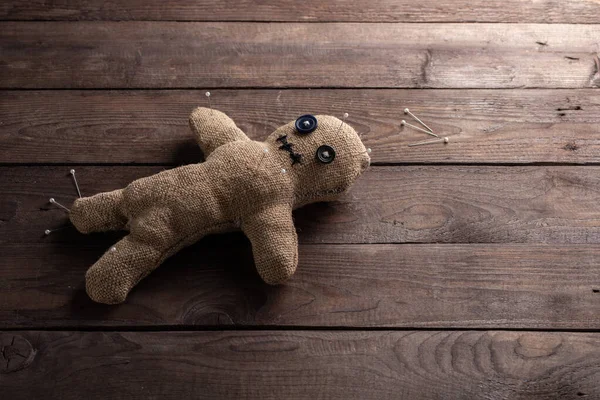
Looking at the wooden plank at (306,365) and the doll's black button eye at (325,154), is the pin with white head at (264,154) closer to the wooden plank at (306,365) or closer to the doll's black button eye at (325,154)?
the doll's black button eye at (325,154)

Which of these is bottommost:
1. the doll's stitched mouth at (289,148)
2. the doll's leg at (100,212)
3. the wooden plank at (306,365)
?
the wooden plank at (306,365)

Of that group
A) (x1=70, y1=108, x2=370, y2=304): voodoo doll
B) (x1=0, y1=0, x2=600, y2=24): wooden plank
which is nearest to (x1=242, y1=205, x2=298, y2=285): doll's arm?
(x1=70, y1=108, x2=370, y2=304): voodoo doll

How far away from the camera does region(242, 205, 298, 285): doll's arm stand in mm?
884

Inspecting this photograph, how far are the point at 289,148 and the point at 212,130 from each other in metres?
0.15

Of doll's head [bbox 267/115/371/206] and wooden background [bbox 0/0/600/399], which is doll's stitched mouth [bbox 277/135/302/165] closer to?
doll's head [bbox 267/115/371/206]

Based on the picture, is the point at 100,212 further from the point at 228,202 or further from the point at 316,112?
the point at 316,112

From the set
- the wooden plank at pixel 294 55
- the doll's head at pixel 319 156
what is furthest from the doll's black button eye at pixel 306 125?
the wooden plank at pixel 294 55

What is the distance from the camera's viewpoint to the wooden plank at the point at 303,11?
1.20 metres

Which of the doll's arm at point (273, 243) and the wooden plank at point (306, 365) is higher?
the doll's arm at point (273, 243)

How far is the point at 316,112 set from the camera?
1.09 metres

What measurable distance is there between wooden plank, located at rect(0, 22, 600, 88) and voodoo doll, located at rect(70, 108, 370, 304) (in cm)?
26

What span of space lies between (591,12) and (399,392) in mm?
893

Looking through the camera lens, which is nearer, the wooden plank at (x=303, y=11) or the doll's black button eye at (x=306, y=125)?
the doll's black button eye at (x=306, y=125)

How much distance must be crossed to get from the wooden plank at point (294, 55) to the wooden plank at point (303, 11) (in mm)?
21
